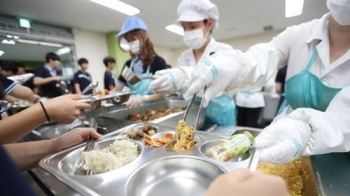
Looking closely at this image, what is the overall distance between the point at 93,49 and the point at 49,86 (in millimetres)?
536

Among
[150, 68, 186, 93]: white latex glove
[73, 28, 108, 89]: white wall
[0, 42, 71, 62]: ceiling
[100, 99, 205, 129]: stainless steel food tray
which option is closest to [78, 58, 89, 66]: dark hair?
[73, 28, 108, 89]: white wall

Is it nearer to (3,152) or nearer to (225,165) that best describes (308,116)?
(225,165)

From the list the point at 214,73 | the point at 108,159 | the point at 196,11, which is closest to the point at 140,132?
the point at 108,159

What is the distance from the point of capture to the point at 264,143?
0.57 meters

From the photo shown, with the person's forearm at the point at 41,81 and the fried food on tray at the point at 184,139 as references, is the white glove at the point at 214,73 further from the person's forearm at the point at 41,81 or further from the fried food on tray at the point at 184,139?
the person's forearm at the point at 41,81

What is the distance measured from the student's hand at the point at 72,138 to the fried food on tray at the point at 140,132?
0.14 m

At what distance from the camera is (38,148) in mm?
713

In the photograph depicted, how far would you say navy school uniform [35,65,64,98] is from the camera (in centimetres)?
118

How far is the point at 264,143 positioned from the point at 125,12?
2.85 feet

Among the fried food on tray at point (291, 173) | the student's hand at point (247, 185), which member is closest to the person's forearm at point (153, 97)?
the fried food on tray at point (291, 173)

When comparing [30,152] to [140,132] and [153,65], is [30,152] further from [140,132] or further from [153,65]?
[153,65]

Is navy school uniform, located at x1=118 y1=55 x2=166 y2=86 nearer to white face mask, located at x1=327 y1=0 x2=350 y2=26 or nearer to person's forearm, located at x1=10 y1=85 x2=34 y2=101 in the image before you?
person's forearm, located at x1=10 y1=85 x2=34 y2=101

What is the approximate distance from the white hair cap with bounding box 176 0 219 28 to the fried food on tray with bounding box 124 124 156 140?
73cm

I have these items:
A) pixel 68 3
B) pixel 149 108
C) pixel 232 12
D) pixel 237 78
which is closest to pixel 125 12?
pixel 68 3
